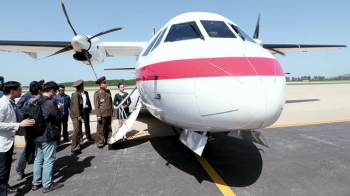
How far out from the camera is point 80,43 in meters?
7.80

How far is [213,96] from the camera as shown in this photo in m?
2.66

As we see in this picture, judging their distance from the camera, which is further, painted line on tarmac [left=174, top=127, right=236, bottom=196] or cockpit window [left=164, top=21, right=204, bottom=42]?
cockpit window [left=164, top=21, right=204, bottom=42]

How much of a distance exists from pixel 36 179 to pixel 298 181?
4809 mm

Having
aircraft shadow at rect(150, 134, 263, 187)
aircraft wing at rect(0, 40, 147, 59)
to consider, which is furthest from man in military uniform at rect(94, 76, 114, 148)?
aircraft wing at rect(0, 40, 147, 59)

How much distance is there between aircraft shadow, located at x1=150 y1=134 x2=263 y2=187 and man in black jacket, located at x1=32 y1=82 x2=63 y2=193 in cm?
233

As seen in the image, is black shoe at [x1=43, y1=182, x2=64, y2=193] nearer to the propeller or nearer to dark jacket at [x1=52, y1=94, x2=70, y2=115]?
dark jacket at [x1=52, y1=94, x2=70, y2=115]

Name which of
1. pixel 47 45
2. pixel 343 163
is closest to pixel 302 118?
pixel 343 163

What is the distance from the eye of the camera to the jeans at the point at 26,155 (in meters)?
4.13

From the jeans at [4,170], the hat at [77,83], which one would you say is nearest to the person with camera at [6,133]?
the jeans at [4,170]

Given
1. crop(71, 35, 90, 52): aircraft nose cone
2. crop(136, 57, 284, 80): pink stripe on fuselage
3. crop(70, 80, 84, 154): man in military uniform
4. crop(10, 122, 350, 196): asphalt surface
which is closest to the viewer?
crop(136, 57, 284, 80): pink stripe on fuselage

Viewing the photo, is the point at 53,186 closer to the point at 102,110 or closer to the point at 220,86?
the point at 102,110

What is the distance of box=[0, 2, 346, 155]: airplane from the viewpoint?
2.60 meters

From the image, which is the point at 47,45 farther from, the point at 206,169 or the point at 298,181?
the point at 298,181

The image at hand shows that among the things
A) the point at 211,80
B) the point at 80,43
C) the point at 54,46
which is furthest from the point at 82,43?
the point at 211,80
